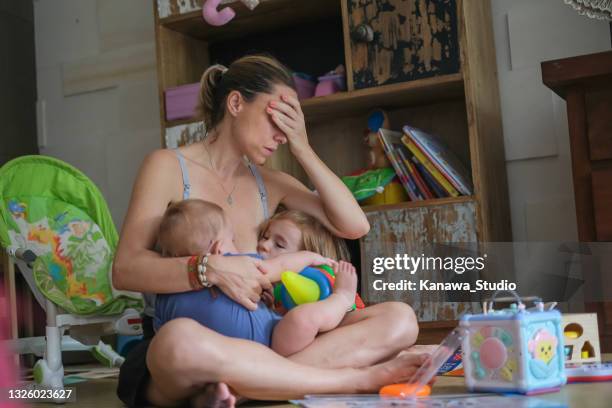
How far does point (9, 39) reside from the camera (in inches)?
141

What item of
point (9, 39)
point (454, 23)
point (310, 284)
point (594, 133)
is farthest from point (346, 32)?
point (9, 39)

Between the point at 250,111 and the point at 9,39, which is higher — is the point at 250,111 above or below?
below

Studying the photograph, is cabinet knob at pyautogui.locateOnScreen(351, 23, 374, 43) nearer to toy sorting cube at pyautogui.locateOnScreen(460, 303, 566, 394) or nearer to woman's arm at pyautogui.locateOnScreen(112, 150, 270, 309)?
woman's arm at pyautogui.locateOnScreen(112, 150, 270, 309)

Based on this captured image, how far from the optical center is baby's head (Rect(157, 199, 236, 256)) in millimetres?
1536

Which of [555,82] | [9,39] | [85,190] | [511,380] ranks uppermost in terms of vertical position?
[9,39]

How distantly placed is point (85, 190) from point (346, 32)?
1055 mm

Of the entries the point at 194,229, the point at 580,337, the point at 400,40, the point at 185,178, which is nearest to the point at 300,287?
the point at 194,229

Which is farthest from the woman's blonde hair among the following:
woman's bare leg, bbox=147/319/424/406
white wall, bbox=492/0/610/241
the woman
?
white wall, bbox=492/0/610/241

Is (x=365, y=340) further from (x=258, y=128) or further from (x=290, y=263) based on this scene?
(x=258, y=128)

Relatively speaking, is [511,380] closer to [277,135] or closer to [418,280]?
[277,135]

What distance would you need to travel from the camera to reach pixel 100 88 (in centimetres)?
354

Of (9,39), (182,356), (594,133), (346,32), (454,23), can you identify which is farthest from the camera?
(9,39)

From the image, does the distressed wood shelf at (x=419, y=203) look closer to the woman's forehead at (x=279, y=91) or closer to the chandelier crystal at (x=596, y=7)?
the chandelier crystal at (x=596, y=7)

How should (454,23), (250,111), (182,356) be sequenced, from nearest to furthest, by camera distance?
(182,356)
(250,111)
(454,23)
